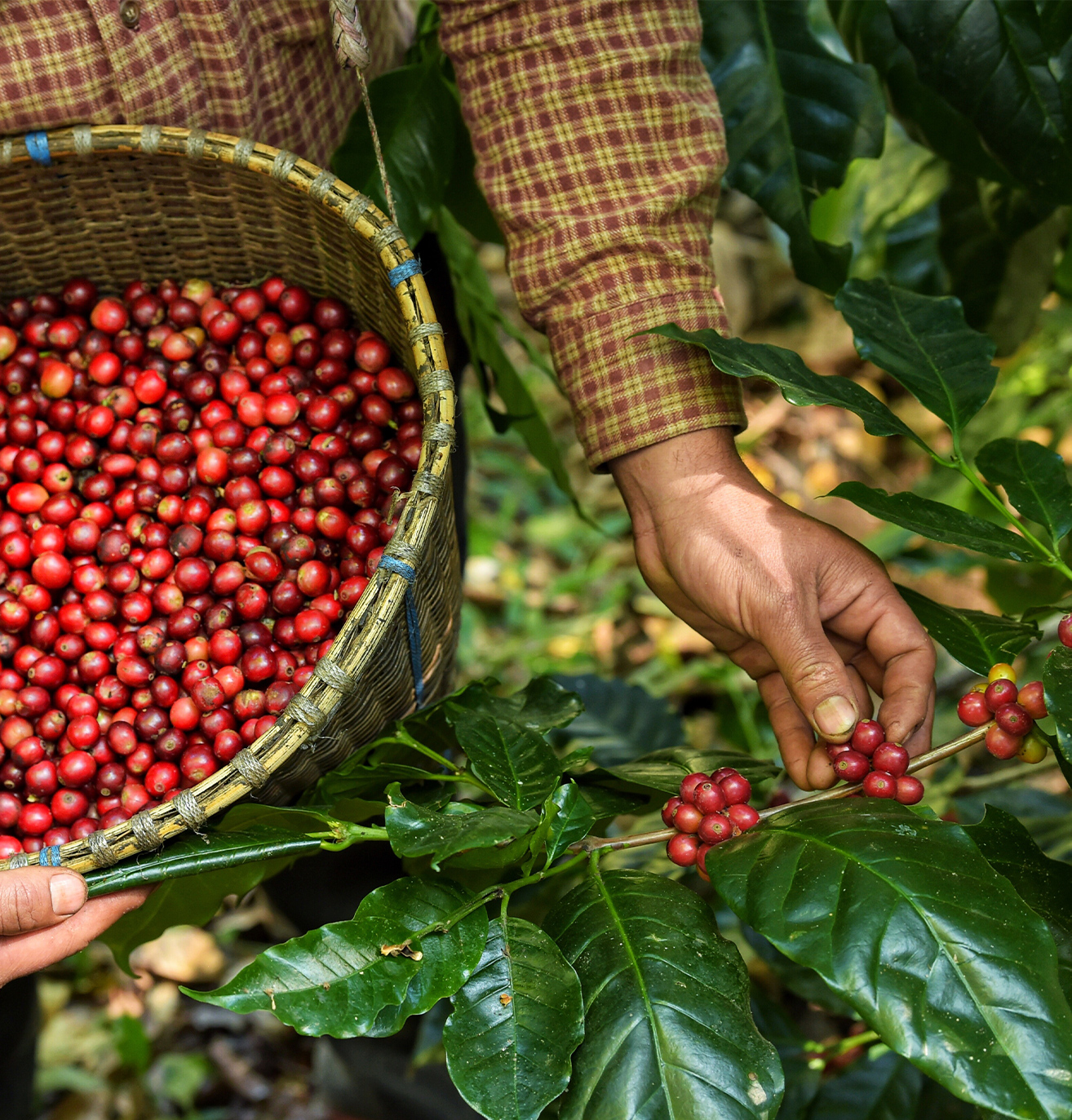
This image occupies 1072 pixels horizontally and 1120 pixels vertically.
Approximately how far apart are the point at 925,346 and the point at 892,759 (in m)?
0.40

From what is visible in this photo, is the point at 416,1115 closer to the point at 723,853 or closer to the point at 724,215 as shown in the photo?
the point at 723,853

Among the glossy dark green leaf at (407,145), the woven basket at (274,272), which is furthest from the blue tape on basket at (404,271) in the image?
the glossy dark green leaf at (407,145)

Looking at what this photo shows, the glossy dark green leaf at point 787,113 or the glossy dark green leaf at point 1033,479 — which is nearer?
the glossy dark green leaf at point 1033,479

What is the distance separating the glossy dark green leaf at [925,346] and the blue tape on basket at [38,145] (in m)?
0.83

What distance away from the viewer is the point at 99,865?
0.87 meters

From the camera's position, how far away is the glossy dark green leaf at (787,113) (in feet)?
3.80

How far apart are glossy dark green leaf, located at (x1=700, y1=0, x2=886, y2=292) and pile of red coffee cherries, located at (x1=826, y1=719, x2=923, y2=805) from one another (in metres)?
0.61

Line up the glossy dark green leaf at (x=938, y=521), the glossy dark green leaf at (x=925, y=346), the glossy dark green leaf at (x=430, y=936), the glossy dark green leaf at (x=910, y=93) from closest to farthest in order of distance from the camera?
the glossy dark green leaf at (x=430, y=936) < the glossy dark green leaf at (x=938, y=521) < the glossy dark green leaf at (x=925, y=346) < the glossy dark green leaf at (x=910, y=93)

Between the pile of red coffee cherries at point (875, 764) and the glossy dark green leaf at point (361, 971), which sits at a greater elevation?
the glossy dark green leaf at point (361, 971)

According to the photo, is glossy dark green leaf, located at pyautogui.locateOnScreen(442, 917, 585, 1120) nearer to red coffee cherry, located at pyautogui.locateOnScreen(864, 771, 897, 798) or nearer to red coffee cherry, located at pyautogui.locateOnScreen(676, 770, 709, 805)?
red coffee cherry, located at pyautogui.locateOnScreen(676, 770, 709, 805)

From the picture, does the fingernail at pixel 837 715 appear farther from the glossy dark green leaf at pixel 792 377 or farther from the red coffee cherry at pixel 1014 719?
the glossy dark green leaf at pixel 792 377

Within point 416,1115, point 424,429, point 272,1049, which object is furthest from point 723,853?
point 272,1049

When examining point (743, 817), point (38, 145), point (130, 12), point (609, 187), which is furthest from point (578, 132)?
point (743, 817)

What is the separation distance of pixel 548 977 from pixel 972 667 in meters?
0.46
